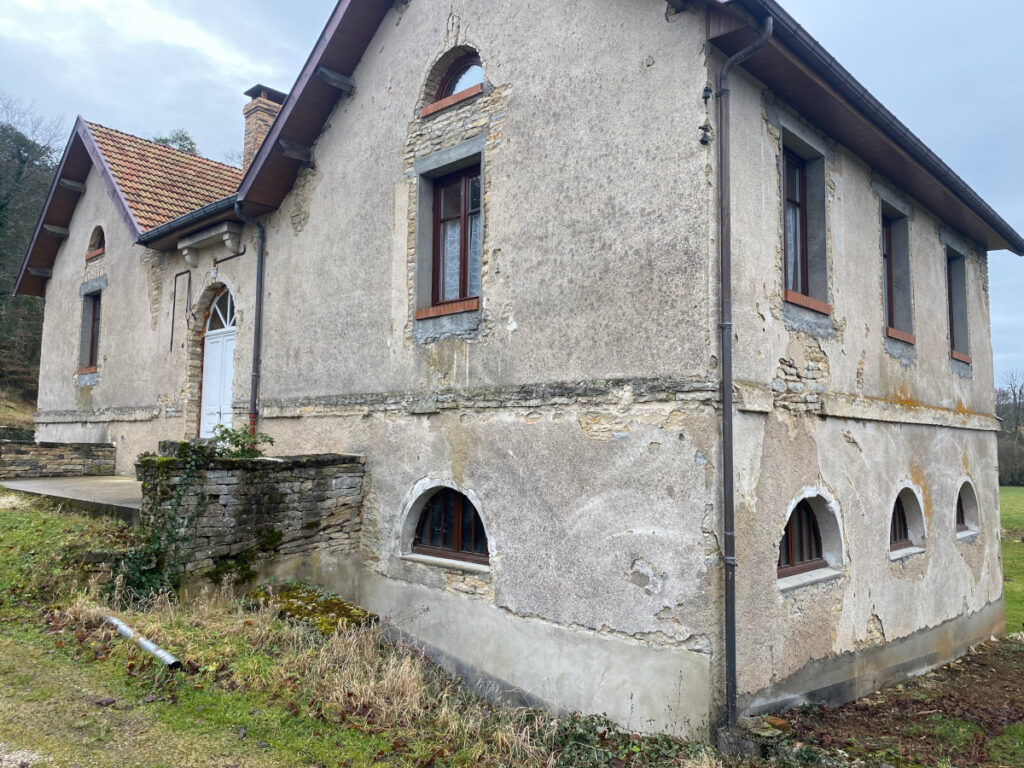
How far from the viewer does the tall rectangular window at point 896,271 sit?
9.24m

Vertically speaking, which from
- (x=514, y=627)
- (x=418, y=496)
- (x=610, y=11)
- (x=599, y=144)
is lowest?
(x=514, y=627)

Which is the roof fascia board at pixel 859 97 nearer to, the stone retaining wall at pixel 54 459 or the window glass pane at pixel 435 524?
the window glass pane at pixel 435 524

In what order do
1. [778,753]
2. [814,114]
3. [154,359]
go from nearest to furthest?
[778,753] < [814,114] < [154,359]

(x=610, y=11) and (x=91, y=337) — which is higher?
(x=610, y=11)

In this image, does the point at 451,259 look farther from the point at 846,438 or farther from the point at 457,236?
the point at 846,438

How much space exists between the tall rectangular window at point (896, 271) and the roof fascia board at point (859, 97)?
0.69m

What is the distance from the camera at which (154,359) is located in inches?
485

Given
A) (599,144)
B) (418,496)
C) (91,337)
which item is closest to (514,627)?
(418,496)

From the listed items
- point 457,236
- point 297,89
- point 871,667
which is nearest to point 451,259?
point 457,236

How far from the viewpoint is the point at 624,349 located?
6.37 meters

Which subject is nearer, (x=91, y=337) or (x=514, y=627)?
(x=514, y=627)

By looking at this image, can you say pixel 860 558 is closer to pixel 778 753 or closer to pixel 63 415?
pixel 778 753

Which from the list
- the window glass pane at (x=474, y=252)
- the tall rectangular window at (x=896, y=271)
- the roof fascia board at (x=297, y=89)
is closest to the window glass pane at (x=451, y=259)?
the window glass pane at (x=474, y=252)

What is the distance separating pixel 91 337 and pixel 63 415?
165 centimetres
